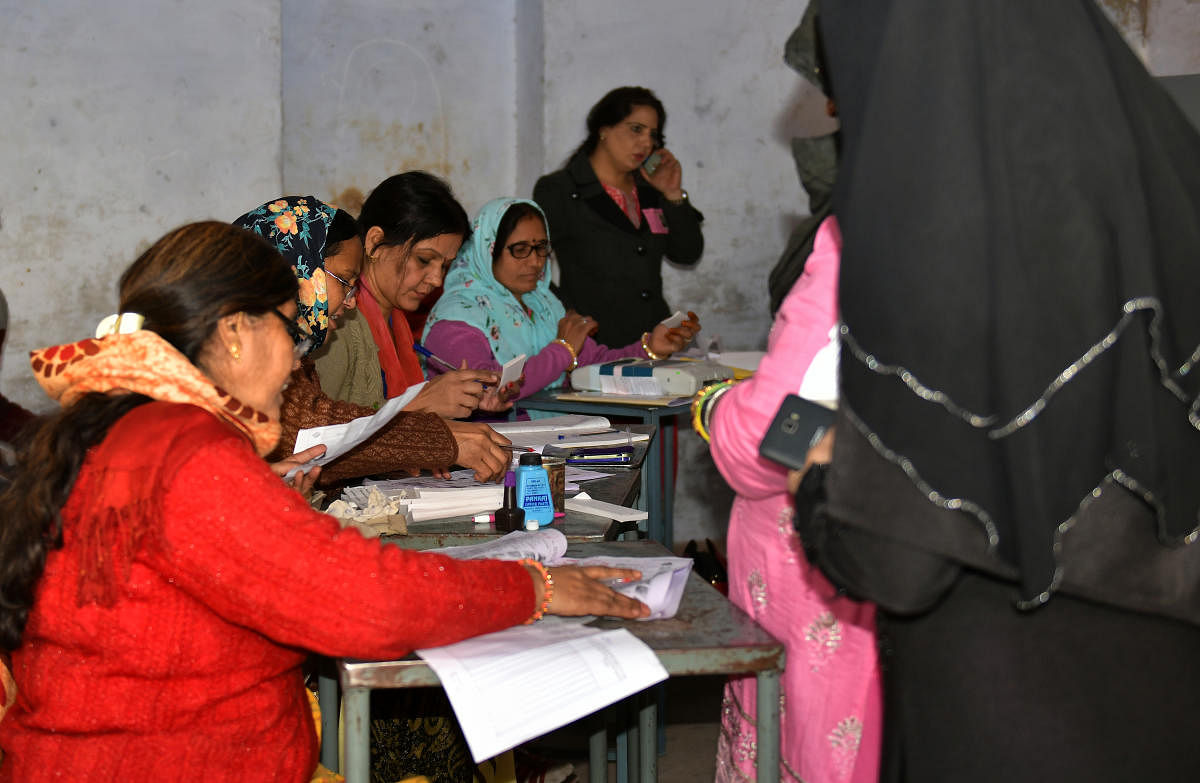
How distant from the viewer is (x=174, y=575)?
4.34ft

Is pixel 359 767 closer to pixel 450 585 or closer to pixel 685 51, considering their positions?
pixel 450 585

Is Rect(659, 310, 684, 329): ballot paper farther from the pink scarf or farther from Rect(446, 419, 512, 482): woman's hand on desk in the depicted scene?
Rect(446, 419, 512, 482): woman's hand on desk

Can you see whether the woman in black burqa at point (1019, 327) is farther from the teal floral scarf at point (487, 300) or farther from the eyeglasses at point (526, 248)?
the eyeglasses at point (526, 248)

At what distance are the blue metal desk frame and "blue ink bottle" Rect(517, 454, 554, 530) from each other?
128 cm

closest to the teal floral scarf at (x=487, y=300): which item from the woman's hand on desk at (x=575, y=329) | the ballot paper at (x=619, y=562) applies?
the woman's hand on desk at (x=575, y=329)

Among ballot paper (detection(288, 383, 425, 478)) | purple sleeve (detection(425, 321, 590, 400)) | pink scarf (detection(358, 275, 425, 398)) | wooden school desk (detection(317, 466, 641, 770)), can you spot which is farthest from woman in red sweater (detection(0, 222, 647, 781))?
purple sleeve (detection(425, 321, 590, 400))

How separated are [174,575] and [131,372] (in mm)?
279

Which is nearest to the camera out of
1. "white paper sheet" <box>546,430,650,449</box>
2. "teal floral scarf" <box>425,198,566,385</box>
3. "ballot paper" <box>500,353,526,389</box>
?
"white paper sheet" <box>546,430,650,449</box>

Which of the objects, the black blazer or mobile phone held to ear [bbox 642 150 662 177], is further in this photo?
mobile phone held to ear [bbox 642 150 662 177]

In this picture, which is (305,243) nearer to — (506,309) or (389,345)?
(389,345)

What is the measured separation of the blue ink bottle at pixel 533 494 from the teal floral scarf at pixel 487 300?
1688 mm

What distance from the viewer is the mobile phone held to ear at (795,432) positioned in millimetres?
1234

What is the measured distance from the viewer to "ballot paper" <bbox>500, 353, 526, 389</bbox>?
3432 millimetres

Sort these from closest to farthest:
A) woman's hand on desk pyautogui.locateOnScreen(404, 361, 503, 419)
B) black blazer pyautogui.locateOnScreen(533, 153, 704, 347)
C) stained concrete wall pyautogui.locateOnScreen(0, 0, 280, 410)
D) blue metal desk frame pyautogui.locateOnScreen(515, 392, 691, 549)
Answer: woman's hand on desk pyautogui.locateOnScreen(404, 361, 503, 419) < blue metal desk frame pyautogui.locateOnScreen(515, 392, 691, 549) < stained concrete wall pyautogui.locateOnScreen(0, 0, 280, 410) < black blazer pyautogui.locateOnScreen(533, 153, 704, 347)
